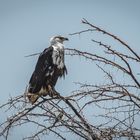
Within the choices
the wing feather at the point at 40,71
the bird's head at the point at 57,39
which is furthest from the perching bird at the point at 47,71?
the bird's head at the point at 57,39

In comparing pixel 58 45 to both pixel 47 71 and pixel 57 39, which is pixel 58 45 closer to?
pixel 57 39

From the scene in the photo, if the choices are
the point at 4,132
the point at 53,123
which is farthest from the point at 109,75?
the point at 4,132

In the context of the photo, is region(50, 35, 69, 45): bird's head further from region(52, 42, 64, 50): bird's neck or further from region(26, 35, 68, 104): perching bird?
region(26, 35, 68, 104): perching bird

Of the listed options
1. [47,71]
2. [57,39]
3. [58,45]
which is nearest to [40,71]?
[47,71]

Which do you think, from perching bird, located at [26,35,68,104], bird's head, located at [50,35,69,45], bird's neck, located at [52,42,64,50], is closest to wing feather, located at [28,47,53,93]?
perching bird, located at [26,35,68,104]

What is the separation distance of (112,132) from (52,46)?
4055 millimetres

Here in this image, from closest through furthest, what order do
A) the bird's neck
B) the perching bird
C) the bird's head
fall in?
the perching bird
the bird's neck
the bird's head

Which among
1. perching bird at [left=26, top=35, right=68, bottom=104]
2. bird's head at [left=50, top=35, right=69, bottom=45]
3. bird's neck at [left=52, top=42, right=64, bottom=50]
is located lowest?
perching bird at [left=26, top=35, right=68, bottom=104]

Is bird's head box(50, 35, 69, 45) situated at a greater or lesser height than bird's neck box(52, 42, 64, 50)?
greater

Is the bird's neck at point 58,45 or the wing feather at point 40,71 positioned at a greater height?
the bird's neck at point 58,45

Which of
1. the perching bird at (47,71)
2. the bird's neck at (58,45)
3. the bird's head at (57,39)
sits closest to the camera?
the perching bird at (47,71)

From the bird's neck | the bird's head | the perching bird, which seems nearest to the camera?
the perching bird

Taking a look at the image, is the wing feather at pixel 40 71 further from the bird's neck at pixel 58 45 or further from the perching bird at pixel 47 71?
the bird's neck at pixel 58 45

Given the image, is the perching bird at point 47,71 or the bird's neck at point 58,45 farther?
the bird's neck at point 58,45
